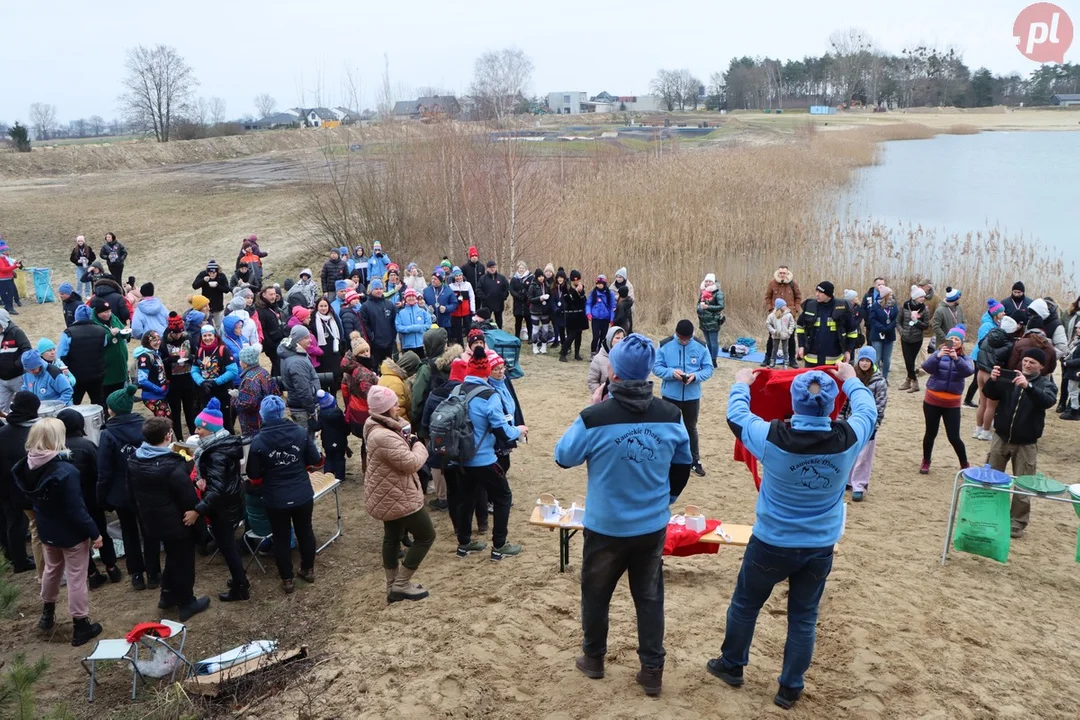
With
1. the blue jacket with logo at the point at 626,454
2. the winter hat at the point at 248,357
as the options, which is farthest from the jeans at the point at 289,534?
the blue jacket with logo at the point at 626,454

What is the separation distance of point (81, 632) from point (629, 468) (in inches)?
165

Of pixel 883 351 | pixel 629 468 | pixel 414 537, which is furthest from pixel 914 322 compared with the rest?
pixel 629 468

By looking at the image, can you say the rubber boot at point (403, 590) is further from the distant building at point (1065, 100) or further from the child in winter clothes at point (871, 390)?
the distant building at point (1065, 100)

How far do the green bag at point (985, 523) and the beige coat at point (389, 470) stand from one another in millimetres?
4148

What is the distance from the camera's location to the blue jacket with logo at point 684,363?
7.12m

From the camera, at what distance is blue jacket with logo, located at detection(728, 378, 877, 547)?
11.9ft

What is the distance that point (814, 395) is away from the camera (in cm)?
357

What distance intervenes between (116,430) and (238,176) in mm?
33885

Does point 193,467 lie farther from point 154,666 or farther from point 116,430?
point 154,666

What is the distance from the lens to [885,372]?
1139cm

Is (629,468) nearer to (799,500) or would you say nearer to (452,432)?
(799,500)

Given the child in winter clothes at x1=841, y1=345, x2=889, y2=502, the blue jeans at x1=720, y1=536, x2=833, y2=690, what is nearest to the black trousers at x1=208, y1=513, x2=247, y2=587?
the blue jeans at x1=720, y1=536, x2=833, y2=690

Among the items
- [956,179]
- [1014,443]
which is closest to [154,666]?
[1014,443]

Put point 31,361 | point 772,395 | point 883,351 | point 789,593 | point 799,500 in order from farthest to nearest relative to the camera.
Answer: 1. point 883,351
2. point 31,361
3. point 772,395
4. point 789,593
5. point 799,500
